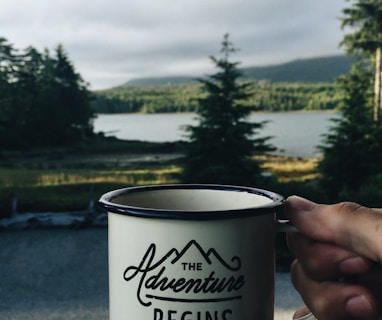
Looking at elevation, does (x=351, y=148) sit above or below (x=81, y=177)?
above

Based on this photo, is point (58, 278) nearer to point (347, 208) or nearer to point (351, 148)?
point (347, 208)

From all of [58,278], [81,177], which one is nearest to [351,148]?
[81,177]

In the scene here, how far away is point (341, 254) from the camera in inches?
30.5

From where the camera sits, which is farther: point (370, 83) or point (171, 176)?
point (370, 83)

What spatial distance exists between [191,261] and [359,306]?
0.28 metres

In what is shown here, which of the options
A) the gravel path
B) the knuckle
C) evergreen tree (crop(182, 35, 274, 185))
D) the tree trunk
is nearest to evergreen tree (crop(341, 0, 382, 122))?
the tree trunk

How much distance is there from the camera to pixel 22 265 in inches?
230

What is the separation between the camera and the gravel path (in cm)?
452

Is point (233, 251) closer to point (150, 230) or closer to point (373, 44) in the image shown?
point (150, 230)

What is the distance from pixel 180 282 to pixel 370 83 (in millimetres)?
14339

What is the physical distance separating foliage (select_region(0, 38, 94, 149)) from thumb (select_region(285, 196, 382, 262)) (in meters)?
8.66

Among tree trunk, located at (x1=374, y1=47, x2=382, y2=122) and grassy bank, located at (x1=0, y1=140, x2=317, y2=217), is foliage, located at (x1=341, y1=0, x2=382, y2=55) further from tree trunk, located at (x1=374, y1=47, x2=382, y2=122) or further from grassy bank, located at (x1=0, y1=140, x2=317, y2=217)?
grassy bank, located at (x1=0, y1=140, x2=317, y2=217)

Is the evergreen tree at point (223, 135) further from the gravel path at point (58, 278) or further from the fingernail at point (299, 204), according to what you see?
the fingernail at point (299, 204)

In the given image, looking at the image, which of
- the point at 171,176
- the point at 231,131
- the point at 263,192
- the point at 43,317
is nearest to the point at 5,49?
the point at 171,176
